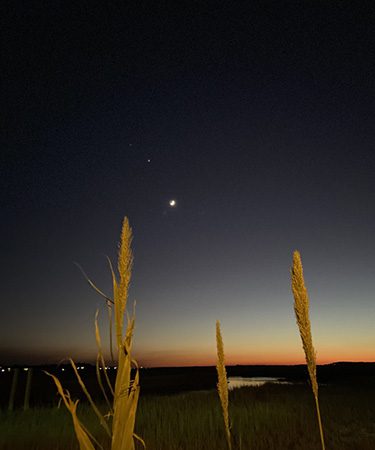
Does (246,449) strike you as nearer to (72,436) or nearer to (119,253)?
(72,436)

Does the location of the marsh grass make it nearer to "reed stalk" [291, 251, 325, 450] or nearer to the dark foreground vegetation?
"reed stalk" [291, 251, 325, 450]

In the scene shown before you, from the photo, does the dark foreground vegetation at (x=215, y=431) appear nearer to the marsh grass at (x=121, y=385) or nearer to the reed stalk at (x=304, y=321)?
the reed stalk at (x=304, y=321)

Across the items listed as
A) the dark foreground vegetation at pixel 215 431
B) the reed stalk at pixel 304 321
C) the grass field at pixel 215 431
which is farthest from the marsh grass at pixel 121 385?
the grass field at pixel 215 431

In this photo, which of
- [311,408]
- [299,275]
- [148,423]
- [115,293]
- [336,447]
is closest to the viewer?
[115,293]

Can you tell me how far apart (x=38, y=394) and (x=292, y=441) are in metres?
19.9

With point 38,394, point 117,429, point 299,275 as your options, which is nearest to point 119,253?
point 117,429

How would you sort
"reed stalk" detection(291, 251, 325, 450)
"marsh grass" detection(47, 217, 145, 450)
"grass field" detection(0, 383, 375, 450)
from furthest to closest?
"grass field" detection(0, 383, 375, 450), "reed stalk" detection(291, 251, 325, 450), "marsh grass" detection(47, 217, 145, 450)

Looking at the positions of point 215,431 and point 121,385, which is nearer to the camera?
point 121,385

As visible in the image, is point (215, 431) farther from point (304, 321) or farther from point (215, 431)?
point (304, 321)

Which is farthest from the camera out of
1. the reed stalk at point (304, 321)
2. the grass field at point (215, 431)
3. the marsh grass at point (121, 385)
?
the grass field at point (215, 431)

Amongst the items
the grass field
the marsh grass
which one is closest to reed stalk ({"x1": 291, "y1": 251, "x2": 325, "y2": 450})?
the marsh grass

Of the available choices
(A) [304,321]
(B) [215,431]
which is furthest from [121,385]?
(B) [215,431]

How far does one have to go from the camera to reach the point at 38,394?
79.8 ft

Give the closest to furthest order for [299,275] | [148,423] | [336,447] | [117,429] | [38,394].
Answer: [117,429], [299,275], [336,447], [148,423], [38,394]
